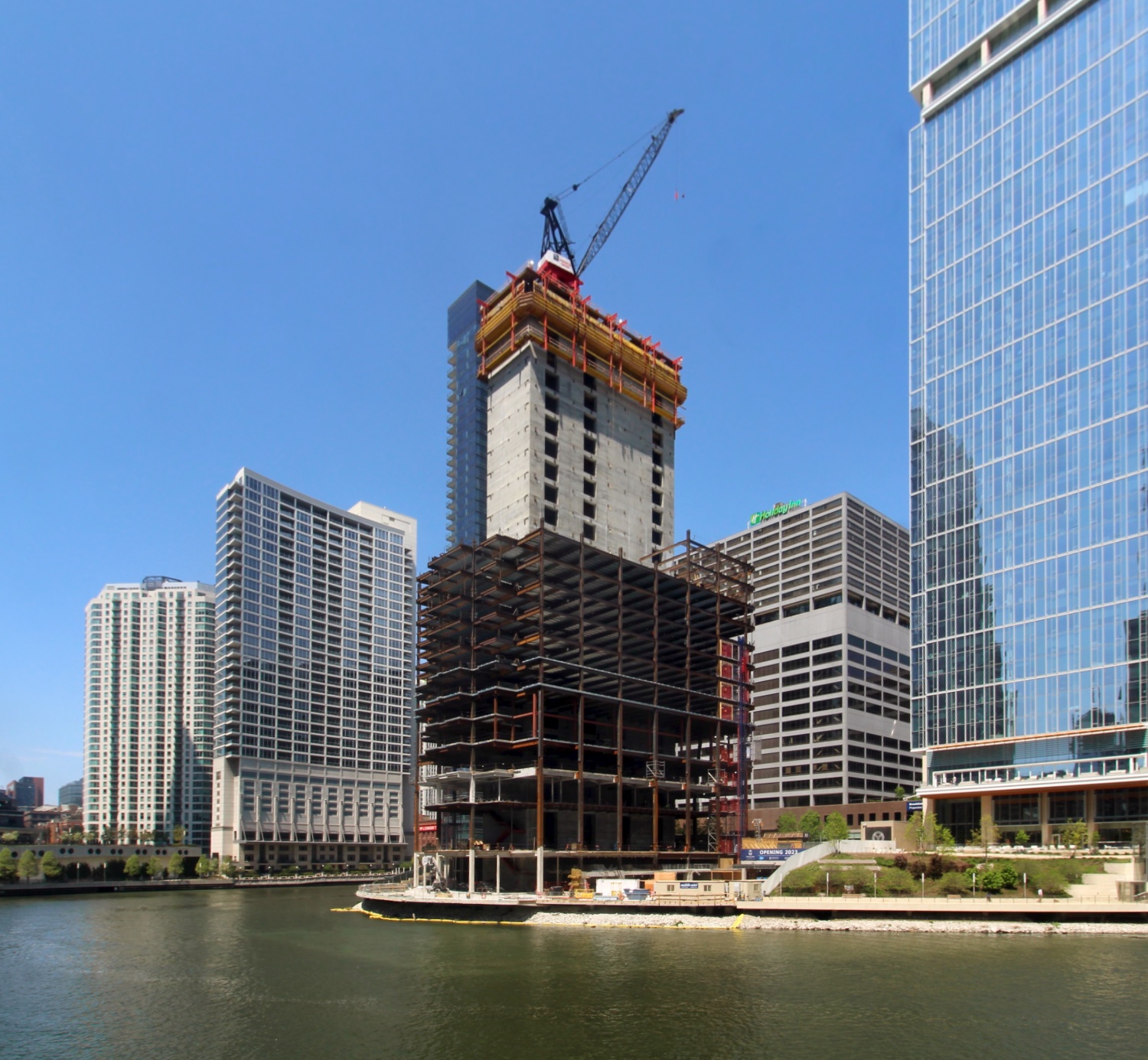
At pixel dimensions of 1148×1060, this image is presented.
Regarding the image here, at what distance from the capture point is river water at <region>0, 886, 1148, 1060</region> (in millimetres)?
49719

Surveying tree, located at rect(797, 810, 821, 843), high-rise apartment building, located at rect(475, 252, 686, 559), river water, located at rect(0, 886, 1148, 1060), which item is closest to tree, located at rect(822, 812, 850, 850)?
tree, located at rect(797, 810, 821, 843)

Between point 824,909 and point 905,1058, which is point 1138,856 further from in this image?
point 905,1058

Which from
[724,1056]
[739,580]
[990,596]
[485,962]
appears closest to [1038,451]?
[990,596]

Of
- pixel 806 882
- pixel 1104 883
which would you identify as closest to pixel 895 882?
pixel 806 882

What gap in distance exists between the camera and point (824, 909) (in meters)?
92.4

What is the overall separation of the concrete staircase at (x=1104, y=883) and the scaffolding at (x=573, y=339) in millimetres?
100385

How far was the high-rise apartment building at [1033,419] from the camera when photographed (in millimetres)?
127875

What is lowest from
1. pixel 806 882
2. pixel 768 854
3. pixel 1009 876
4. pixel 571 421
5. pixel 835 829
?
pixel 835 829

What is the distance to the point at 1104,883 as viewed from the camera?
Answer: 99938 mm

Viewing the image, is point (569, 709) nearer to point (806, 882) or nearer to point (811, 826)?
point (806, 882)

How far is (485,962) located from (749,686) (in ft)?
309

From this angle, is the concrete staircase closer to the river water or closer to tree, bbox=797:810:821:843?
the river water

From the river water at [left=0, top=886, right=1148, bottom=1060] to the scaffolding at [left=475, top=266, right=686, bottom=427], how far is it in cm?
9474

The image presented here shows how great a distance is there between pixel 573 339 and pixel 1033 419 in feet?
226
